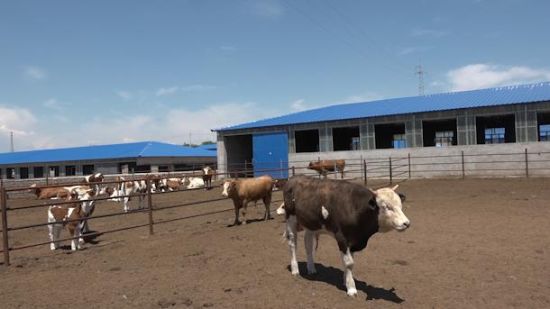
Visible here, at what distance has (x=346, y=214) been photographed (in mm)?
6219

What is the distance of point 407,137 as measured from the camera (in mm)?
28859

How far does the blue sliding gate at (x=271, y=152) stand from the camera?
111ft

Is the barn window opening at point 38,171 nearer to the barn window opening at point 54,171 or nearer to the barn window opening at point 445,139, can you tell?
the barn window opening at point 54,171

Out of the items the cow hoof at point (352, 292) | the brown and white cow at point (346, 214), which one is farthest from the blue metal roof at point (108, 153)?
the cow hoof at point (352, 292)

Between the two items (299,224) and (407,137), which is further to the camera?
(407,137)

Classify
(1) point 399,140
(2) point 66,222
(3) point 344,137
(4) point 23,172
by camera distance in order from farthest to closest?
(4) point 23,172, (1) point 399,140, (3) point 344,137, (2) point 66,222

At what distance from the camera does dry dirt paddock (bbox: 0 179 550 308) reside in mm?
6020

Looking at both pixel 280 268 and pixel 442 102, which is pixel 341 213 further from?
pixel 442 102

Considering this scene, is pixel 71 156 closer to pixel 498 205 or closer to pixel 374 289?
pixel 498 205

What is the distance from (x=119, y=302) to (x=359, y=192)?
343cm

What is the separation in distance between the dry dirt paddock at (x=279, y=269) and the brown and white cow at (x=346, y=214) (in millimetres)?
581

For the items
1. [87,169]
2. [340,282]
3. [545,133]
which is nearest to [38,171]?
[87,169]

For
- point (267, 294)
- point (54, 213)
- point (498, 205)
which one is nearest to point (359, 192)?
point (267, 294)

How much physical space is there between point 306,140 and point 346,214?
107 ft
